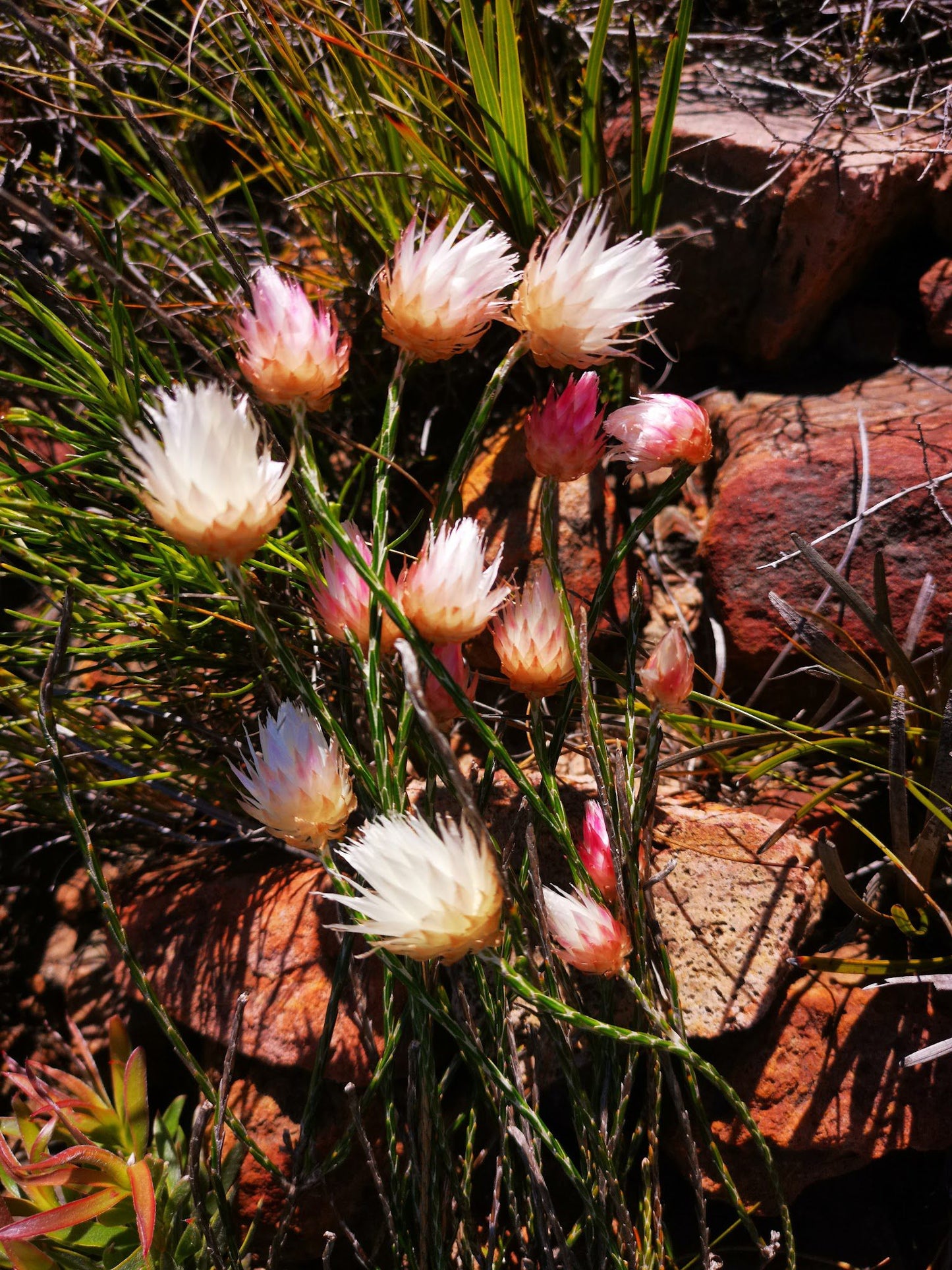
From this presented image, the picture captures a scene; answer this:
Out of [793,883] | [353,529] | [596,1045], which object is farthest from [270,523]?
[793,883]

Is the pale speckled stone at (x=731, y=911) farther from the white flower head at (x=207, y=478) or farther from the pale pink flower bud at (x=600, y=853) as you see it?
the white flower head at (x=207, y=478)

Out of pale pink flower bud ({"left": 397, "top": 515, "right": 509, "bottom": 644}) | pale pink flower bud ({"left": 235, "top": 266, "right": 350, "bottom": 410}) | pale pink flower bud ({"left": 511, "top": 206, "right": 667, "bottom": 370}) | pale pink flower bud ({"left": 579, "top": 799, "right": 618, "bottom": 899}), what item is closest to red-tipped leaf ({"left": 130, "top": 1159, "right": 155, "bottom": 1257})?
pale pink flower bud ({"left": 579, "top": 799, "right": 618, "bottom": 899})

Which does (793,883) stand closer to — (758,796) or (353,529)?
(758,796)

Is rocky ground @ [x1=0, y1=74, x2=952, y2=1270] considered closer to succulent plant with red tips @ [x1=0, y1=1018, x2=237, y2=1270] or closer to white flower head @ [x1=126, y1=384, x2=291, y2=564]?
succulent plant with red tips @ [x1=0, y1=1018, x2=237, y2=1270]

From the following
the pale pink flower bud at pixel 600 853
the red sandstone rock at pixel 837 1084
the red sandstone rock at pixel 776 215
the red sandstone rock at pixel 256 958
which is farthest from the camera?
the red sandstone rock at pixel 776 215

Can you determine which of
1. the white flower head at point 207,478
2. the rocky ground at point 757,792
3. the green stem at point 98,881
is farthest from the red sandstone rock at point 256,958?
the white flower head at point 207,478
